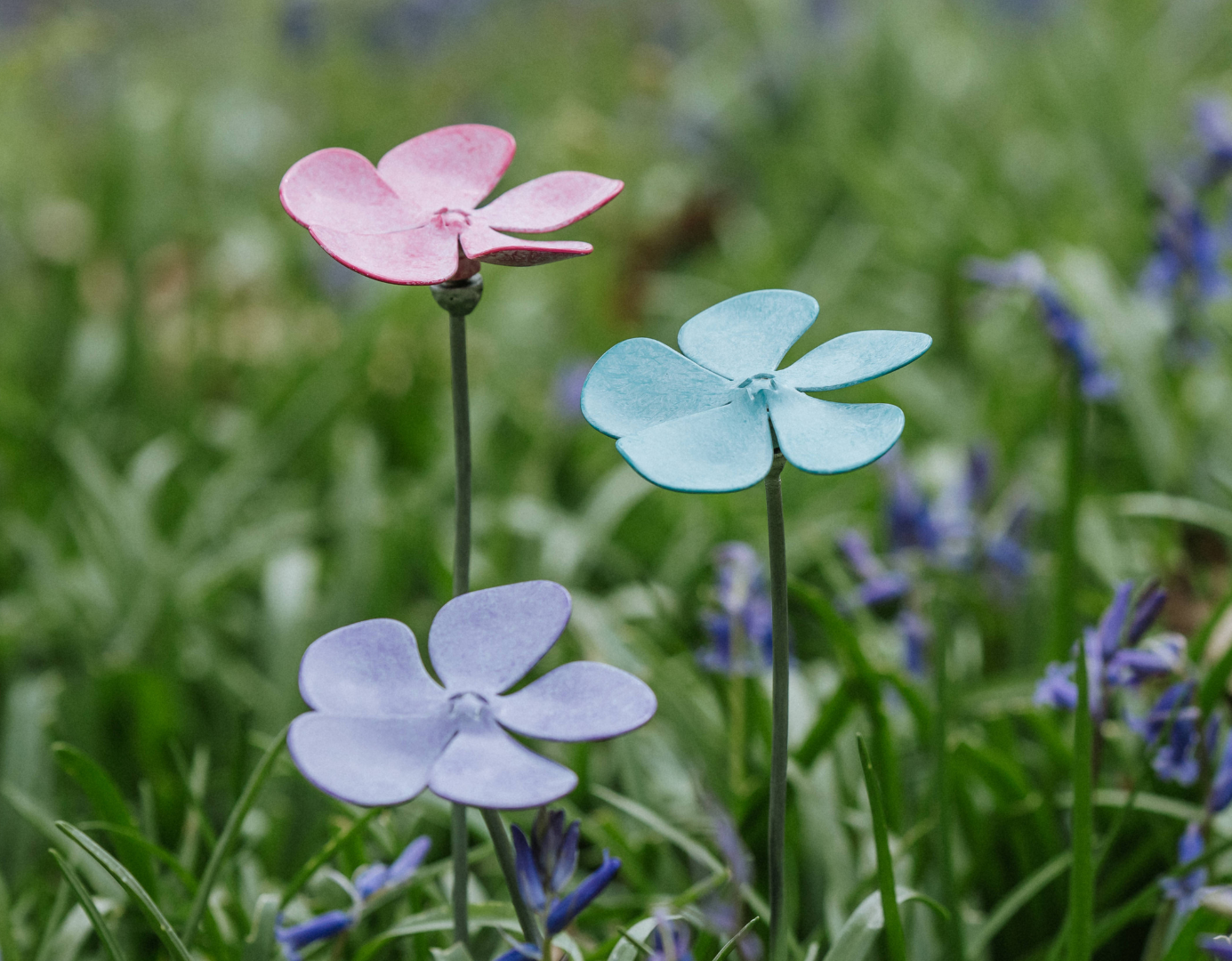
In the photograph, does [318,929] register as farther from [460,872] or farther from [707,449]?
[707,449]

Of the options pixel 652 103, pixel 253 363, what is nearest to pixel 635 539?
pixel 253 363

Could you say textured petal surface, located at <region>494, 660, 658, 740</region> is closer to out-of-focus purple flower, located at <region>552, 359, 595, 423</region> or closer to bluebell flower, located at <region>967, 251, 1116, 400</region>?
bluebell flower, located at <region>967, 251, 1116, 400</region>

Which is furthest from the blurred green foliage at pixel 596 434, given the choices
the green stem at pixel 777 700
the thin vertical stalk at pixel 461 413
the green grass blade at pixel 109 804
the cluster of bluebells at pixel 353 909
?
the thin vertical stalk at pixel 461 413

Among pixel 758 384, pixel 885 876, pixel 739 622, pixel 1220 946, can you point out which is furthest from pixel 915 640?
pixel 758 384

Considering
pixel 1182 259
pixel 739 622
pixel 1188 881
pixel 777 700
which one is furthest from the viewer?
pixel 1182 259

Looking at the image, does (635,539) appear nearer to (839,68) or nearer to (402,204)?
(402,204)

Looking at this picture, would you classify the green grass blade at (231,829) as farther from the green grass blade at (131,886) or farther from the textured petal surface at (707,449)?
the textured petal surface at (707,449)

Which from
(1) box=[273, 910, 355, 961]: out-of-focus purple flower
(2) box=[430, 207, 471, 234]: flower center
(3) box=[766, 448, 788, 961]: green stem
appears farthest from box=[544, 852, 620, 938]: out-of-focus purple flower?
(2) box=[430, 207, 471, 234]: flower center
